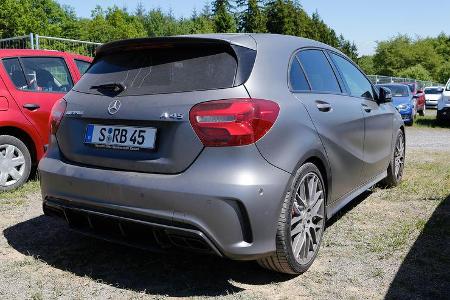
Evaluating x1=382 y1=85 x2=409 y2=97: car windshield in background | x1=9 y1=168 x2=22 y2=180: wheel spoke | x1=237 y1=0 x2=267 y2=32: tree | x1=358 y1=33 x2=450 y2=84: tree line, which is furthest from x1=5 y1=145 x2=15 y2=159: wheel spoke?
x1=358 y1=33 x2=450 y2=84: tree line

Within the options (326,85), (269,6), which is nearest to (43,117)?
(326,85)

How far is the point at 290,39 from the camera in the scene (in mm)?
3672

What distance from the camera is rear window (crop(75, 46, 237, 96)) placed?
2928mm

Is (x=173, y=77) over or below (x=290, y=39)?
below

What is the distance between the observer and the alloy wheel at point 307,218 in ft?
10.5

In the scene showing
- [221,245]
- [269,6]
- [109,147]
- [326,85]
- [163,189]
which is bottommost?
[221,245]

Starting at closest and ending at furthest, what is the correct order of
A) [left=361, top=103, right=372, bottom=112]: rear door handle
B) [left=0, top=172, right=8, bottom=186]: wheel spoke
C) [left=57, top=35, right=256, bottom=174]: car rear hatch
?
[left=57, top=35, right=256, bottom=174]: car rear hatch < [left=361, top=103, right=372, bottom=112]: rear door handle < [left=0, top=172, right=8, bottom=186]: wheel spoke

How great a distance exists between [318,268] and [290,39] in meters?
1.67

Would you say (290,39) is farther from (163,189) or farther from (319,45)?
(163,189)

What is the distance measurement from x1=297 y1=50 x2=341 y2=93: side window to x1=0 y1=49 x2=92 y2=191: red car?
3.37 metres

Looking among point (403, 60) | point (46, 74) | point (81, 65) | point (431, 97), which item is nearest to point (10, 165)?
point (46, 74)

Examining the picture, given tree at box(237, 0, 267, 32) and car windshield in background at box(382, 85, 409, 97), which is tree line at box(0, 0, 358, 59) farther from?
car windshield in background at box(382, 85, 409, 97)

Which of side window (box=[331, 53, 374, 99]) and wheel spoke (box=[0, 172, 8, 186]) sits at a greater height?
side window (box=[331, 53, 374, 99])

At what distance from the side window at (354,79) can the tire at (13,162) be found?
3620mm
